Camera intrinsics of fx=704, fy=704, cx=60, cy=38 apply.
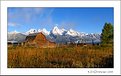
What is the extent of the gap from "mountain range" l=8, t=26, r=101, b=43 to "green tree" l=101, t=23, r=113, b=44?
59 mm

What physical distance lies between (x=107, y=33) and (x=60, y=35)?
500mm

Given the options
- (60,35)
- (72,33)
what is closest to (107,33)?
(72,33)

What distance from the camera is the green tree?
7.40m

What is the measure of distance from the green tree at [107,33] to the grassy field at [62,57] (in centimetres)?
8

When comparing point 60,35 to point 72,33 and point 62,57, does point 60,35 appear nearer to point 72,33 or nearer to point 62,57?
point 72,33

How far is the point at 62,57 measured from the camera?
24.6ft

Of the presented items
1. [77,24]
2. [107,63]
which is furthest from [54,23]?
[107,63]

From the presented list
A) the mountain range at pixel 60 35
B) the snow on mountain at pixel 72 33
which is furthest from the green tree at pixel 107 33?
the snow on mountain at pixel 72 33

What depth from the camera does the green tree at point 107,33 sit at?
7402mm

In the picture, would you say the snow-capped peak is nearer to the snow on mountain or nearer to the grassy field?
the snow on mountain

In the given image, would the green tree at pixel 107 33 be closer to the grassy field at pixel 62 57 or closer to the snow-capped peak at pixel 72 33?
the grassy field at pixel 62 57

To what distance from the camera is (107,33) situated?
7.42 meters

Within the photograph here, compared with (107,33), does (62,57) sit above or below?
below

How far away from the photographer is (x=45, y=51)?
24.6 feet
